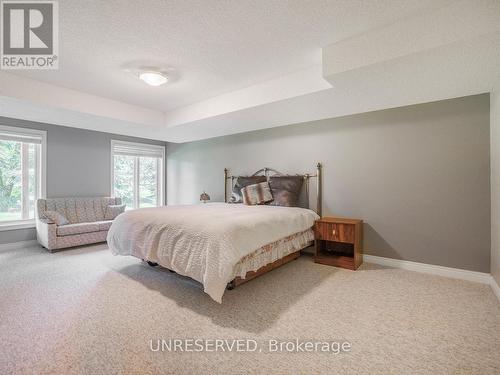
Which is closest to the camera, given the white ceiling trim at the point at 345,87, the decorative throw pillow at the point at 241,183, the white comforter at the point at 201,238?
the white ceiling trim at the point at 345,87

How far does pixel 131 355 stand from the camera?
1.61 metres

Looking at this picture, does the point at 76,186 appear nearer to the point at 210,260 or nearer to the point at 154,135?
the point at 154,135

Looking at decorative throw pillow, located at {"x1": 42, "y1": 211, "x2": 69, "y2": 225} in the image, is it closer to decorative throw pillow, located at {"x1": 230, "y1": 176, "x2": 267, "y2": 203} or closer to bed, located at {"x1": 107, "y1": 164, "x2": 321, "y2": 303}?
bed, located at {"x1": 107, "y1": 164, "x2": 321, "y2": 303}

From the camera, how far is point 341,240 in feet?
11.0

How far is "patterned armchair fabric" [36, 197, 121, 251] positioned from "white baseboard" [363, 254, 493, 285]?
466cm

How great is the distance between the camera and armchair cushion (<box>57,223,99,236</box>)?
A: 13.3 feet

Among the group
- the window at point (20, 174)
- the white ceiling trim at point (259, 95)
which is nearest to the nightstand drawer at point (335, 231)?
the white ceiling trim at point (259, 95)

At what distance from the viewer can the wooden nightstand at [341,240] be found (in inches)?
128

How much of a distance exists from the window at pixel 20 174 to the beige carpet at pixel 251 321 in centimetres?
162

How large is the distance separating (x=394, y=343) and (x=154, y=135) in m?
5.48

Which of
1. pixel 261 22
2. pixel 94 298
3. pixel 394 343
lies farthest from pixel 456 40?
pixel 94 298

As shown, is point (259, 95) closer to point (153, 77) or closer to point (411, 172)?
point (153, 77)

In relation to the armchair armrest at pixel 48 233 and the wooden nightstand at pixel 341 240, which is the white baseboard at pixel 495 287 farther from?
the armchair armrest at pixel 48 233

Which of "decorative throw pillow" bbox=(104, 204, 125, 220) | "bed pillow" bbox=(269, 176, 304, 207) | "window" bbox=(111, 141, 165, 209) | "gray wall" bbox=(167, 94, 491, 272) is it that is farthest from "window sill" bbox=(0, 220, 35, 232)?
"gray wall" bbox=(167, 94, 491, 272)
